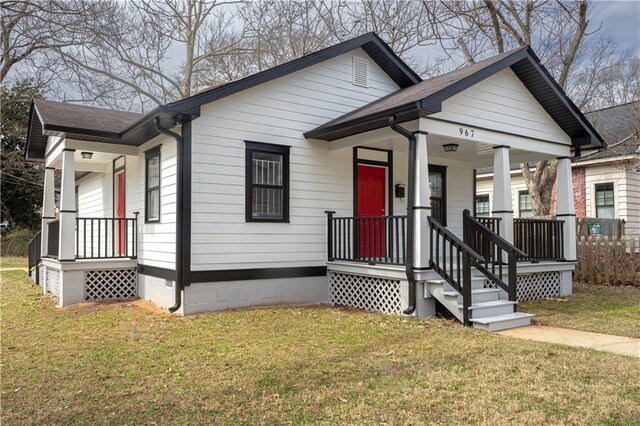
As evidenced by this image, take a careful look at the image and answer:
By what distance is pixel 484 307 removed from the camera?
7199 millimetres

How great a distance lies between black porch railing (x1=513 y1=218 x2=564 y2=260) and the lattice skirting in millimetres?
363

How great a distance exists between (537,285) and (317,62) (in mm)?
6311

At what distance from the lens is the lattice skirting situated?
31.5 ft

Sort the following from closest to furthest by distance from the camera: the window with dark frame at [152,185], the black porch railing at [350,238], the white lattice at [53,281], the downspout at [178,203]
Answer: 1. the downspout at [178,203]
2. the black porch railing at [350,238]
3. the window with dark frame at [152,185]
4. the white lattice at [53,281]

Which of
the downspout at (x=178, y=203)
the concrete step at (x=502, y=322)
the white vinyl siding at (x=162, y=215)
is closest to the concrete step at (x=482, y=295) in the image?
the concrete step at (x=502, y=322)

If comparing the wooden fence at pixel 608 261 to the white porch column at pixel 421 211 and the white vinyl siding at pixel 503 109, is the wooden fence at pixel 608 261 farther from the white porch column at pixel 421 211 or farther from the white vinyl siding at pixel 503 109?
the white porch column at pixel 421 211

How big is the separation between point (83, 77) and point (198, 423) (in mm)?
21987

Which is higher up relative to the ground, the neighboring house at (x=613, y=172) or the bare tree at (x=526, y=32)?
the bare tree at (x=526, y=32)

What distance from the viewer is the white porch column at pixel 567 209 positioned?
33.7 feet

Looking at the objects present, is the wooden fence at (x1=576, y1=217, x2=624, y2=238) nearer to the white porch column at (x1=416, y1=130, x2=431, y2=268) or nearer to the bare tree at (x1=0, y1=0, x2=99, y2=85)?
the white porch column at (x1=416, y1=130, x2=431, y2=268)

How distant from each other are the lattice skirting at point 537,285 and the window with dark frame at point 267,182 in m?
4.83

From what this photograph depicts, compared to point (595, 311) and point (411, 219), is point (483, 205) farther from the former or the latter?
point (411, 219)

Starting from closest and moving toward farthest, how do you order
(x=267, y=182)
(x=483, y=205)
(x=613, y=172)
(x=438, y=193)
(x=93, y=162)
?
(x=267, y=182) → (x=438, y=193) → (x=93, y=162) → (x=613, y=172) → (x=483, y=205)

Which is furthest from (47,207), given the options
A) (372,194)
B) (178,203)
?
(372,194)
